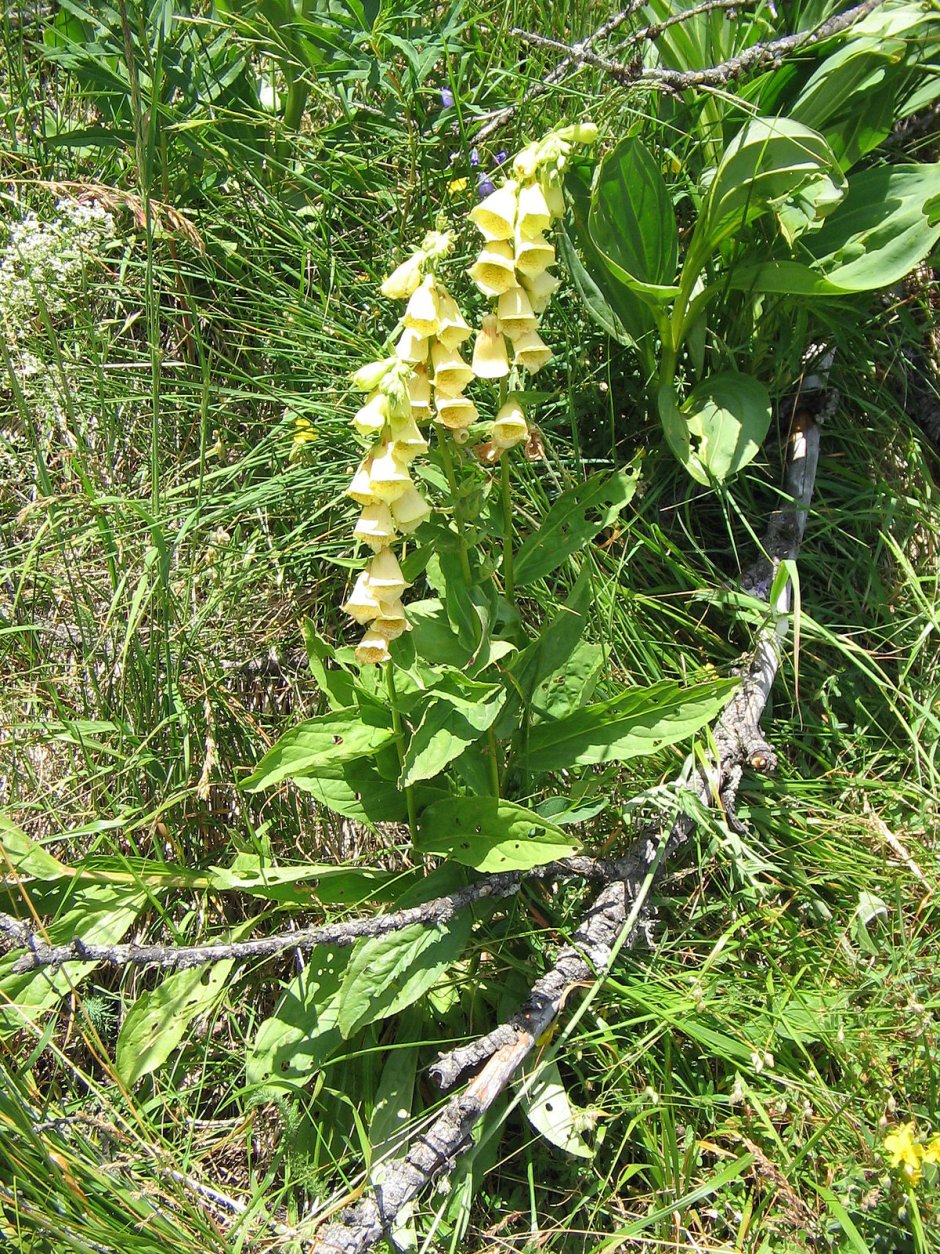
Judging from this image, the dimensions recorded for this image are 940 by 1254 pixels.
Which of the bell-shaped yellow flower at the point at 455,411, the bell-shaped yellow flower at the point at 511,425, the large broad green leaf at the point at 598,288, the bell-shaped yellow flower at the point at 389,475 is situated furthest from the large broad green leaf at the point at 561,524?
the large broad green leaf at the point at 598,288

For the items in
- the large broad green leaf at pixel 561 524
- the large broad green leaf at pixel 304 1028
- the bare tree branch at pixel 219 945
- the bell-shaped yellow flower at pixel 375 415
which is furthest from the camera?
the large broad green leaf at pixel 561 524

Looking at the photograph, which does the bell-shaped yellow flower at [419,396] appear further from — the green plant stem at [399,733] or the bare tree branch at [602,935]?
the bare tree branch at [602,935]

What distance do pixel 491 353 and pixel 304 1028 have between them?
1198 millimetres

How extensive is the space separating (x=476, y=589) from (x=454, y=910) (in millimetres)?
551

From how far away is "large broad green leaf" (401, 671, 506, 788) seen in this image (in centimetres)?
154

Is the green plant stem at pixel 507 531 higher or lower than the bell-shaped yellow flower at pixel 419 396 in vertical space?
lower

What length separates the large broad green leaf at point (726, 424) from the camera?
6.85 feet

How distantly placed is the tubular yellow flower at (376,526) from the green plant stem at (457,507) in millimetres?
130

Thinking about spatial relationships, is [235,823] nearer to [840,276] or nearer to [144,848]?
[144,848]

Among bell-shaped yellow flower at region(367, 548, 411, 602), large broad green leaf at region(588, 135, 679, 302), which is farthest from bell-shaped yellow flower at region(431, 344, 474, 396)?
large broad green leaf at region(588, 135, 679, 302)

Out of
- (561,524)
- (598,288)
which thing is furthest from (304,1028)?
(598,288)

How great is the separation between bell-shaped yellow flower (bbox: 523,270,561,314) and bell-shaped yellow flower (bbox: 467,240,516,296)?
34mm

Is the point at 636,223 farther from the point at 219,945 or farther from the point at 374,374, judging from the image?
the point at 219,945

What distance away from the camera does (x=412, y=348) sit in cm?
146
